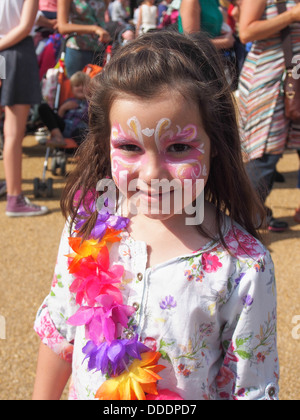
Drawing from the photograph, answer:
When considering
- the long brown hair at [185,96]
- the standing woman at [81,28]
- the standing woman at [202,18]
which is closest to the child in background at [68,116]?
the standing woman at [81,28]

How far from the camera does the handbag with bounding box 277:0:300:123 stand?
340 cm

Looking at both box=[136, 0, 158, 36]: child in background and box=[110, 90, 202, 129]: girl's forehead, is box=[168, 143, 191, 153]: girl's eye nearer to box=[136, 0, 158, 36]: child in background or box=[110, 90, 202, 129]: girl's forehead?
box=[110, 90, 202, 129]: girl's forehead

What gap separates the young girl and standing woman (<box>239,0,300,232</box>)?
208cm

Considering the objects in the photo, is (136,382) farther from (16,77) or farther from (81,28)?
(81,28)

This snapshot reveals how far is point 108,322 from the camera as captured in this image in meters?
1.32

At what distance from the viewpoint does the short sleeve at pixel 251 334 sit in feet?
4.15

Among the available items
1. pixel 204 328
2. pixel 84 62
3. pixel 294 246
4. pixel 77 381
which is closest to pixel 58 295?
pixel 77 381

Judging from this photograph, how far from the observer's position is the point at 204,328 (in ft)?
4.26

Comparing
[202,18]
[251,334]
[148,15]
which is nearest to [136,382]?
[251,334]

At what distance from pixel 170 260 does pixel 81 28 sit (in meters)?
4.25

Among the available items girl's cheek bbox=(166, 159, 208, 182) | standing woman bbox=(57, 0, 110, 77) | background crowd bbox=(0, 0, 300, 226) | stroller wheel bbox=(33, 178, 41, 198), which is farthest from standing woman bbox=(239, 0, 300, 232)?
girl's cheek bbox=(166, 159, 208, 182)

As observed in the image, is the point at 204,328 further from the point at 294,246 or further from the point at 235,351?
the point at 294,246
